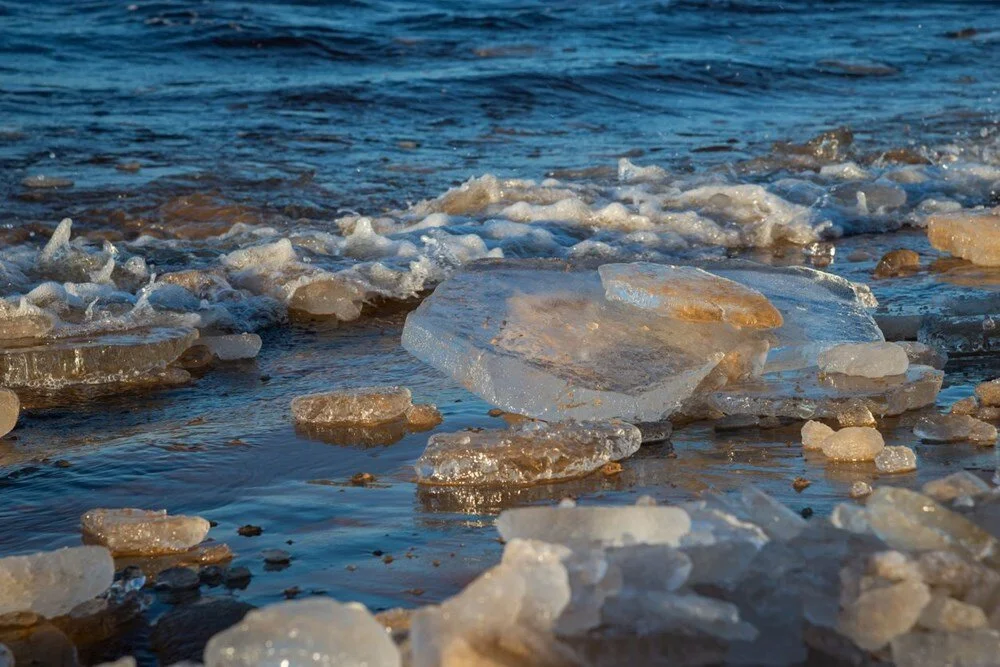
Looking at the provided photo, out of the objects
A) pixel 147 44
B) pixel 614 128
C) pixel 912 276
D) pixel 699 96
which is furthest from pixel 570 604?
pixel 147 44

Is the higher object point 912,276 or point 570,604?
point 570,604

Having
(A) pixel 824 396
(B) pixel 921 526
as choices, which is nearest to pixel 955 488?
(B) pixel 921 526

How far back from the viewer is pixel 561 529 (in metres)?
1.53

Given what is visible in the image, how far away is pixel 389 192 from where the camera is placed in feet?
19.1

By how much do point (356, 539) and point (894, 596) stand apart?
98cm

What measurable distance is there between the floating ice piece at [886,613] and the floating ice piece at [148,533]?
1102 mm

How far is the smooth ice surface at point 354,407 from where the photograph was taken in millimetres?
2812

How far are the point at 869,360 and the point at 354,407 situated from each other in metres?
1.15

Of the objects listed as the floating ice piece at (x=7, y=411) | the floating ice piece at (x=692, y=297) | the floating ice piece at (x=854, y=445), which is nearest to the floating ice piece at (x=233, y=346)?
the floating ice piece at (x=7, y=411)

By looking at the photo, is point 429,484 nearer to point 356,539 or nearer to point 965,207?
point 356,539

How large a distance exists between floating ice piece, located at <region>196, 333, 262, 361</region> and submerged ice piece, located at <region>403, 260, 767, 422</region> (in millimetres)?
608

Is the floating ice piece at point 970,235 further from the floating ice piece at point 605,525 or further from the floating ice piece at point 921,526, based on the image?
the floating ice piece at point 605,525

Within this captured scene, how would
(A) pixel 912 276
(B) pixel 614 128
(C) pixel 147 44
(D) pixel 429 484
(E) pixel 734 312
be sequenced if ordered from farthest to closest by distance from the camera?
1. (C) pixel 147 44
2. (B) pixel 614 128
3. (A) pixel 912 276
4. (E) pixel 734 312
5. (D) pixel 429 484

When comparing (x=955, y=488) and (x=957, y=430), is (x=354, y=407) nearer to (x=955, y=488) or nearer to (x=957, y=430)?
(x=957, y=430)
